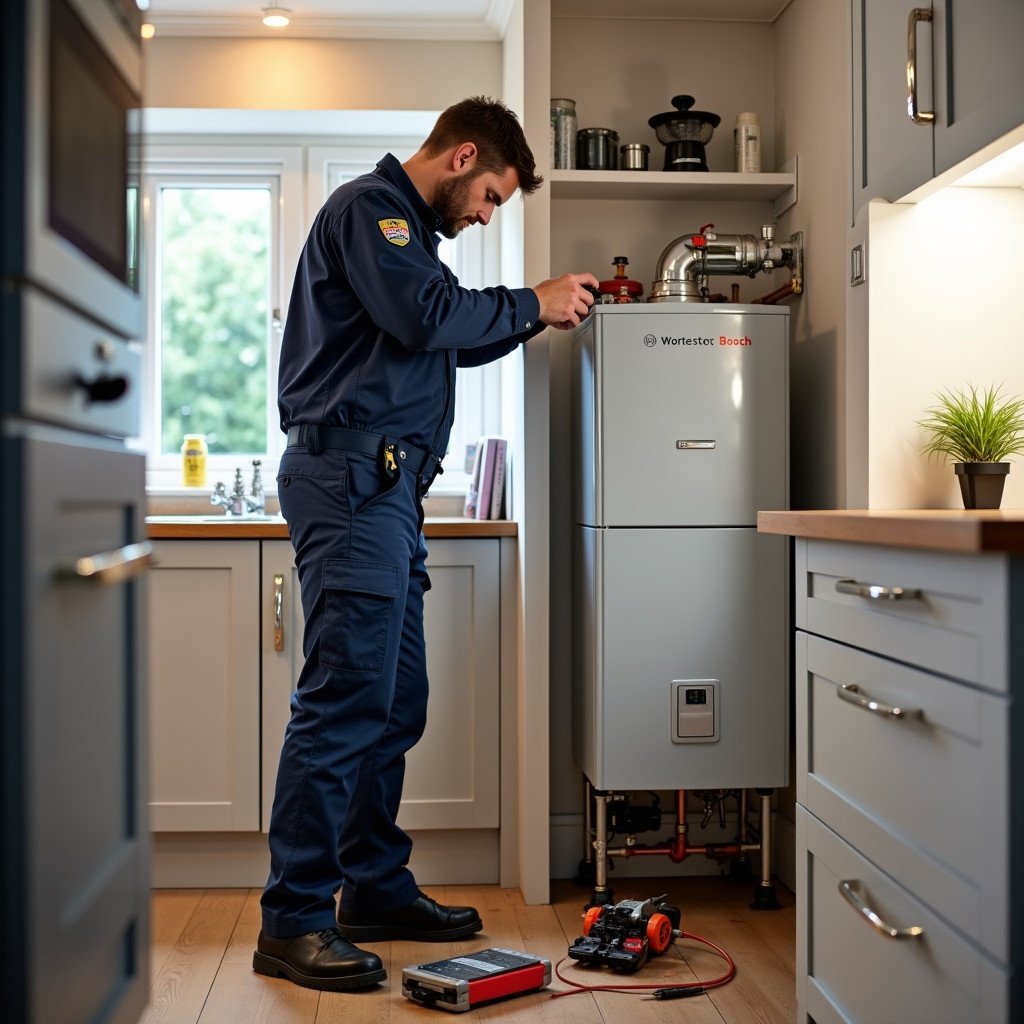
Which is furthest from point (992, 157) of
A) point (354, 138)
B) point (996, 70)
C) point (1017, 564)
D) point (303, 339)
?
point (354, 138)

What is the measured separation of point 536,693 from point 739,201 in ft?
4.63

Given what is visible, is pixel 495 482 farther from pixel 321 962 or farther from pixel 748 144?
pixel 321 962

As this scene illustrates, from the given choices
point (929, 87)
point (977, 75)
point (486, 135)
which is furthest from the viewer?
point (486, 135)

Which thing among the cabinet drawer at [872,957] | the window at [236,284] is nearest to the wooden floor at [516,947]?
the cabinet drawer at [872,957]

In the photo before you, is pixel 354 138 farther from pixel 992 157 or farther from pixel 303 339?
pixel 992 157

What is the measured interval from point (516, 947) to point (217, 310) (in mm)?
2132

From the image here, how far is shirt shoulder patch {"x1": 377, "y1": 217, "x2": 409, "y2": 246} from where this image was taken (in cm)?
223

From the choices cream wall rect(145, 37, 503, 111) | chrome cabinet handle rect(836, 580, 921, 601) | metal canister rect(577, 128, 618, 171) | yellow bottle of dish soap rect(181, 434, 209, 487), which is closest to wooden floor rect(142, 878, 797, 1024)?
chrome cabinet handle rect(836, 580, 921, 601)

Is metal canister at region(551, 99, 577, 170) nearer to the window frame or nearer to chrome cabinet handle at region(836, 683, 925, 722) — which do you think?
the window frame

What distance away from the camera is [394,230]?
7.36 ft

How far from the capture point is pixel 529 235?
2.78 meters

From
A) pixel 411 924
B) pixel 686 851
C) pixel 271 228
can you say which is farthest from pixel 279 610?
pixel 271 228

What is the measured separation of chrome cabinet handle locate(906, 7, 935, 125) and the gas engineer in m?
Result: 0.84

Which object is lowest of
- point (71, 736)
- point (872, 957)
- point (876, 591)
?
point (872, 957)
